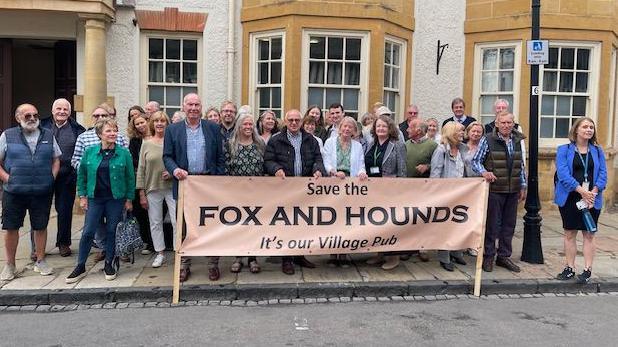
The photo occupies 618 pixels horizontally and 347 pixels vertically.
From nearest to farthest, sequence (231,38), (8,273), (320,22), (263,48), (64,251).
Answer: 1. (8,273)
2. (64,251)
3. (320,22)
4. (231,38)
5. (263,48)

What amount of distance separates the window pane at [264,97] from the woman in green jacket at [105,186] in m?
4.54

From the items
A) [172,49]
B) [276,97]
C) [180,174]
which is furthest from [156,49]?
[180,174]

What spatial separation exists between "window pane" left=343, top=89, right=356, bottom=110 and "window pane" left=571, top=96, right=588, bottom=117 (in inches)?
167

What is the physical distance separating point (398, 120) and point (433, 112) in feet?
2.49

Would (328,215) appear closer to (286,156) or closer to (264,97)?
(286,156)

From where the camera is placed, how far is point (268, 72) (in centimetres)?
1029

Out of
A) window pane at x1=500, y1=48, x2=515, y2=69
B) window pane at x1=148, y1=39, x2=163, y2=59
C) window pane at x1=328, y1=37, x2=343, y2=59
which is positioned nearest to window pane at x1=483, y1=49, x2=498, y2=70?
window pane at x1=500, y1=48, x2=515, y2=69

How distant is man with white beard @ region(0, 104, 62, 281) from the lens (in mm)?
5891

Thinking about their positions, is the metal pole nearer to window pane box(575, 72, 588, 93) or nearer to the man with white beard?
window pane box(575, 72, 588, 93)

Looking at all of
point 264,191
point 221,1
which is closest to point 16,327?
point 264,191

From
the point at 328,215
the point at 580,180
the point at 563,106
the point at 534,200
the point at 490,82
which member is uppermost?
the point at 490,82

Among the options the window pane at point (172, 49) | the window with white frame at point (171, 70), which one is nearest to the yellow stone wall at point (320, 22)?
the window with white frame at point (171, 70)

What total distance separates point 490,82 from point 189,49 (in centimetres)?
577

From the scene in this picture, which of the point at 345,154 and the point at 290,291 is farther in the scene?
the point at 345,154
